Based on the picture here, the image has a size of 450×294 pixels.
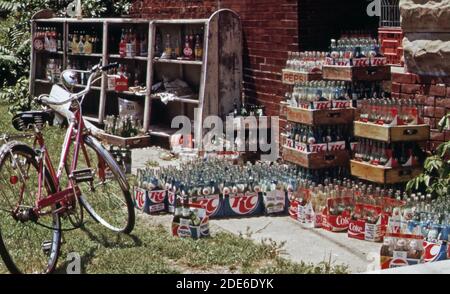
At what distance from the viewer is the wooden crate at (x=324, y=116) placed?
7180 millimetres

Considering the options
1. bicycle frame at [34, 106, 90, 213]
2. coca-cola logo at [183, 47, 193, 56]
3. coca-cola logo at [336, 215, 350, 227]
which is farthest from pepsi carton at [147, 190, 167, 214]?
coca-cola logo at [183, 47, 193, 56]

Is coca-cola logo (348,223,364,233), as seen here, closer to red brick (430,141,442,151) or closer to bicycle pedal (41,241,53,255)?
red brick (430,141,442,151)

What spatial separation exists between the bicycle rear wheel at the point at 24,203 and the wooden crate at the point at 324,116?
2575 mm

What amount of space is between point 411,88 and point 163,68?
4943mm

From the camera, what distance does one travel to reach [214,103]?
9648mm

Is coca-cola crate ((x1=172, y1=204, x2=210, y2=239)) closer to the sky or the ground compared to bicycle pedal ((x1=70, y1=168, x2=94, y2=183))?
closer to the ground

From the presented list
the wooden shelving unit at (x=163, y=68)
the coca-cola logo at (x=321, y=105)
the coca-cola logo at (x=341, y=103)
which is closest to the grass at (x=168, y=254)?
the coca-cola logo at (x=321, y=105)

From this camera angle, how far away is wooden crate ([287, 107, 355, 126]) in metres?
7.18

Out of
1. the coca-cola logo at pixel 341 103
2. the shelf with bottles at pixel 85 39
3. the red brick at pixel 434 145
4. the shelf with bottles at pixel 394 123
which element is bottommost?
the red brick at pixel 434 145

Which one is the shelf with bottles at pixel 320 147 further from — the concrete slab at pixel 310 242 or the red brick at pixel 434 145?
the red brick at pixel 434 145

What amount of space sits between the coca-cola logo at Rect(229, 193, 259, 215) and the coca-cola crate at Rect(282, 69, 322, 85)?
4.65 feet

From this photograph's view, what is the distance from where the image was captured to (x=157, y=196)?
23.7 ft

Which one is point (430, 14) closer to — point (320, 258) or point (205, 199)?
point (320, 258)
